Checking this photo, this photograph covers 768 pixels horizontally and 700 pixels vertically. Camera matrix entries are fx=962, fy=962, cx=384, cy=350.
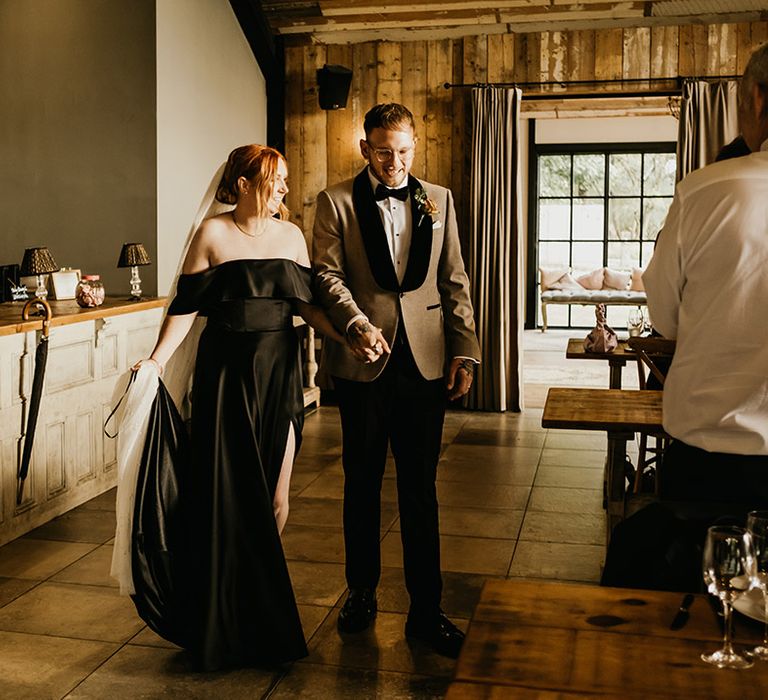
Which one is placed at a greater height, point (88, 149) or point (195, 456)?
point (88, 149)

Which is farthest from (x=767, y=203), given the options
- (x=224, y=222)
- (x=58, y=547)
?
(x=58, y=547)

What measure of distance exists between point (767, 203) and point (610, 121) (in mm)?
13256

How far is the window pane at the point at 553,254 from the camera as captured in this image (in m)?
14.8

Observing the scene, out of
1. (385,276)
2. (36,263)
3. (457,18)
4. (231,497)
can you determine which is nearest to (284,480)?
(231,497)

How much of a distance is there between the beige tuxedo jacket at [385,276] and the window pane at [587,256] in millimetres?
11885

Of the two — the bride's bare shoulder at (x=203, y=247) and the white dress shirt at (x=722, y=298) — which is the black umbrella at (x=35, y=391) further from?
the white dress shirt at (x=722, y=298)

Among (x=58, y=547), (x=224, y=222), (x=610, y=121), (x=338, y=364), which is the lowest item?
(x=58, y=547)

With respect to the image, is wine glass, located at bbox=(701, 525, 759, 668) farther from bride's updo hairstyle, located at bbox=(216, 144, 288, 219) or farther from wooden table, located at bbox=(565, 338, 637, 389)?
wooden table, located at bbox=(565, 338, 637, 389)

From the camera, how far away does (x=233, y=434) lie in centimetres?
309

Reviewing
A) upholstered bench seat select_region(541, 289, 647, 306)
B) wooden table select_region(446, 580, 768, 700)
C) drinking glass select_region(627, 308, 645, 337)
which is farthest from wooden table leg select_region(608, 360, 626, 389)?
upholstered bench seat select_region(541, 289, 647, 306)

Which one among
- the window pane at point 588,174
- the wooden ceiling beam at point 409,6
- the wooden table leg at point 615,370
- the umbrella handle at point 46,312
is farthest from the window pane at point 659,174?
the umbrella handle at point 46,312

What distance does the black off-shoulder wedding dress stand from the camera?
3.03 meters

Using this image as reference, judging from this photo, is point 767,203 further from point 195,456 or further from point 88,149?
point 88,149

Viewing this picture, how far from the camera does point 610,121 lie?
14.5 metres
